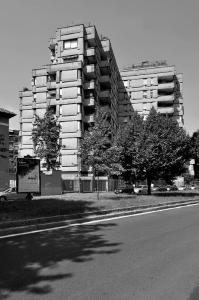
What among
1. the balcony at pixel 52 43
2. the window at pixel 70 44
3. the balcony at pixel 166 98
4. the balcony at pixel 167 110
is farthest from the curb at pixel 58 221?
the balcony at pixel 166 98

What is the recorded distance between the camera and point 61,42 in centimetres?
7481

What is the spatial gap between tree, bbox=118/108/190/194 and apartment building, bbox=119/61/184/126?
59.0 m

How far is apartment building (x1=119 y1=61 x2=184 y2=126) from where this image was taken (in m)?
93.2

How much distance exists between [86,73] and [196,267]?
66793 millimetres

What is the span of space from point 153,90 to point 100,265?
89509 millimetres

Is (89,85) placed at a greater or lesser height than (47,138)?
greater

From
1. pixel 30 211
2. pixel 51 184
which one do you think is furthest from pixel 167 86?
pixel 30 211

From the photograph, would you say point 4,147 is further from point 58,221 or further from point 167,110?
point 167,110

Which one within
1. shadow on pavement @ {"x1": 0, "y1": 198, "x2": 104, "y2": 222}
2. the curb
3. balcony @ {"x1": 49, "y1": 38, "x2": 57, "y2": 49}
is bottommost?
the curb

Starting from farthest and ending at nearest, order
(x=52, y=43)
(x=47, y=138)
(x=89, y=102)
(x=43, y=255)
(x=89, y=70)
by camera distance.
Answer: (x=52, y=43), (x=89, y=70), (x=89, y=102), (x=47, y=138), (x=43, y=255)

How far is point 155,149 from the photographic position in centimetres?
3148

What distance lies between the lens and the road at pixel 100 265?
5773 millimetres

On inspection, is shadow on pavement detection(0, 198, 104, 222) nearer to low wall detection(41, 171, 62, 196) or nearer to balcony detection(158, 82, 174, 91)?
low wall detection(41, 171, 62, 196)

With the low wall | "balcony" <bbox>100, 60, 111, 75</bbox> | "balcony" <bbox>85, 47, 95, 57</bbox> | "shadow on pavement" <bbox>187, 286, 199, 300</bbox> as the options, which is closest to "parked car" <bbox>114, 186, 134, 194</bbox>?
the low wall
